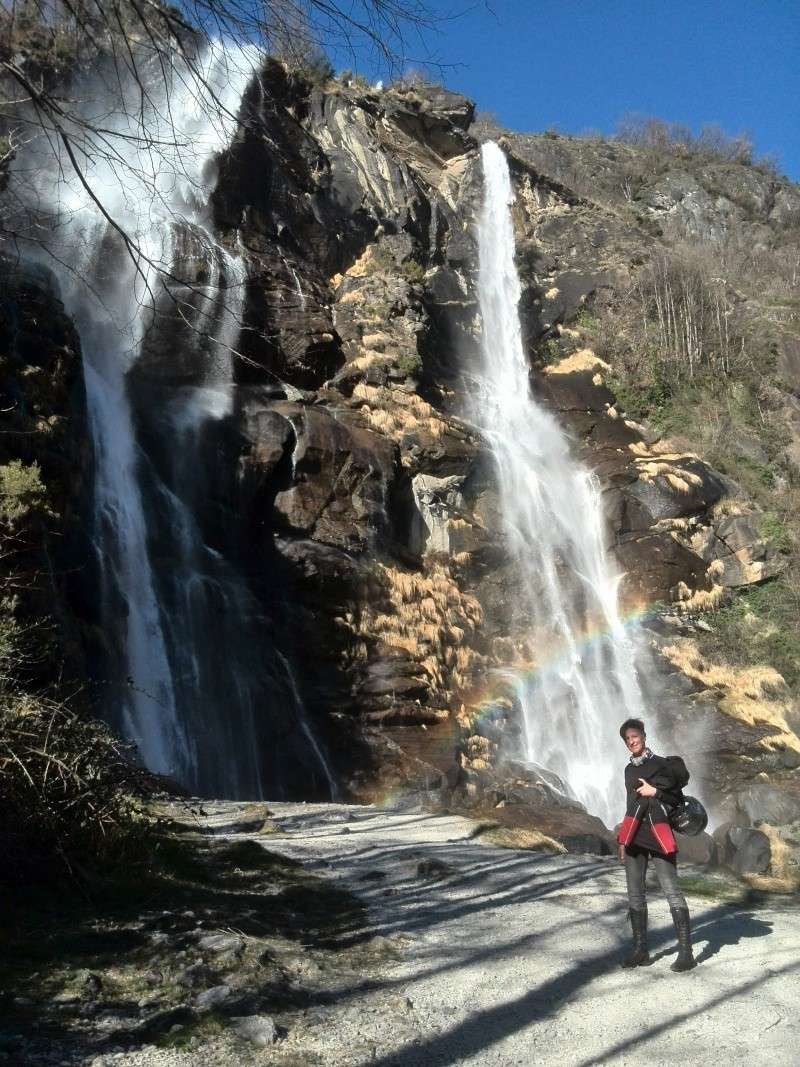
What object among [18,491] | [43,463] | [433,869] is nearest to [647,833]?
[433,869]

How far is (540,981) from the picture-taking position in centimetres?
438

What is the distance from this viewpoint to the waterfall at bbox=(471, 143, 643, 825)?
1842 centimetres

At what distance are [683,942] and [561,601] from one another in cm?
1642

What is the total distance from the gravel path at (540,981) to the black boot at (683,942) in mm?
70

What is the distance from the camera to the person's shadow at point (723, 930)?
16.7 feet

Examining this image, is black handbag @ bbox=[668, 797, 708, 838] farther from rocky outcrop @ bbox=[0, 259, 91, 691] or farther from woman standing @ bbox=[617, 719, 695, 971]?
rocky outcrop @ bbox=[0, 259, 91, 691]

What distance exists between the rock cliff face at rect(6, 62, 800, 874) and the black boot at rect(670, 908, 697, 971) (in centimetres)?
686

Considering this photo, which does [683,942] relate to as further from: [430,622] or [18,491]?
[430,622]

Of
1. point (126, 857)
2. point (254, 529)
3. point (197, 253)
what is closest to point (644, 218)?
point (197, 253)

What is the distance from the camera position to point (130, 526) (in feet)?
49.8

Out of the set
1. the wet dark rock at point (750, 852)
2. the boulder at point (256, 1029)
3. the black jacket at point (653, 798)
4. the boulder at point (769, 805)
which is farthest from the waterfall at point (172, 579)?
the boulder at point (256, 1029)

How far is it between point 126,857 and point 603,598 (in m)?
17.8

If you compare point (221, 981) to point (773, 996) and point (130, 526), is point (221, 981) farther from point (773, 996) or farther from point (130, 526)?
point (130, 526)

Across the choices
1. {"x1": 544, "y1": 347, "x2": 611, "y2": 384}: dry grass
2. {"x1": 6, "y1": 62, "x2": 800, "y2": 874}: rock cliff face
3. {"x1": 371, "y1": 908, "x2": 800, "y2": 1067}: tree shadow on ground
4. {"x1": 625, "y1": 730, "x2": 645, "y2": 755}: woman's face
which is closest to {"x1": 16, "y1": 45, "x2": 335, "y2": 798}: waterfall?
{"x1": 6, "y1": 62, "x2": 800, "y2": 874}: rock cliff face
